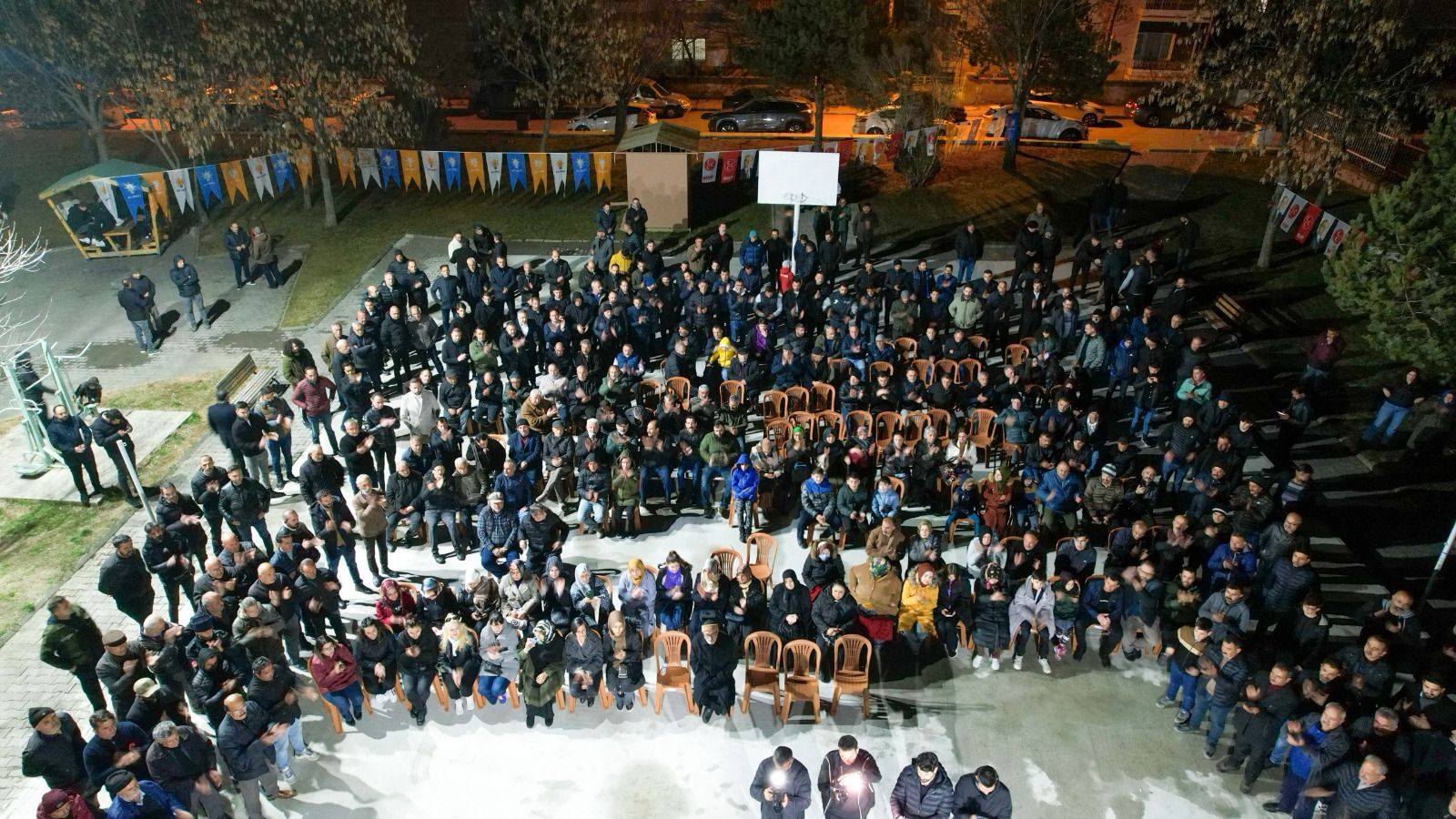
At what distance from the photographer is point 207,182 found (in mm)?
21672

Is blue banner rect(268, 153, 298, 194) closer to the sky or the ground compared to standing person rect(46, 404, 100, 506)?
closer to the sky

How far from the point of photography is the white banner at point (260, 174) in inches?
881

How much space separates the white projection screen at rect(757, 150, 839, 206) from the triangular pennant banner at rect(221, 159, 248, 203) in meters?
13.0

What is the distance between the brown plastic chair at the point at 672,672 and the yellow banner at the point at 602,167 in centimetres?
1654

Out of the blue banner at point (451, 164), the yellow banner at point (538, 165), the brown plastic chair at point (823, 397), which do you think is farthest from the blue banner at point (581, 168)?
the brown plastic chair at point (823, 397)

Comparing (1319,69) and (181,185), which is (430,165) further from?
(1319,69)

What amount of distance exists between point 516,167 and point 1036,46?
13622 mm

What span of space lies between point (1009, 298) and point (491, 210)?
1417 cm

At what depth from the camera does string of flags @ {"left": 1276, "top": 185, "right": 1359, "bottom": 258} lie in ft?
61.5

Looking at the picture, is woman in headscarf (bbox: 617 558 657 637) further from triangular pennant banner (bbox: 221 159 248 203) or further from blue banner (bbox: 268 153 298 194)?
blue banner (bbox: 268 153 298 194)

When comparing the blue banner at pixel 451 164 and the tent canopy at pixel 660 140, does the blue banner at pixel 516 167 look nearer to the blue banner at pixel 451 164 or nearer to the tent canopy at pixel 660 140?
the blue banner at pixel 451 164

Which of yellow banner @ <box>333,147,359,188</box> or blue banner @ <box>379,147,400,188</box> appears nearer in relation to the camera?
yellow banner @ <box>333,147,359,188</box>

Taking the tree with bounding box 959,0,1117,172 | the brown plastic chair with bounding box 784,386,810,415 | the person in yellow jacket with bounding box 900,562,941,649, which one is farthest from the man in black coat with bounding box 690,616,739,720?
the tree with bounding box 959,0,1117,172

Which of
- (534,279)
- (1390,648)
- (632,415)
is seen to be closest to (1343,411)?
(1390,648)
